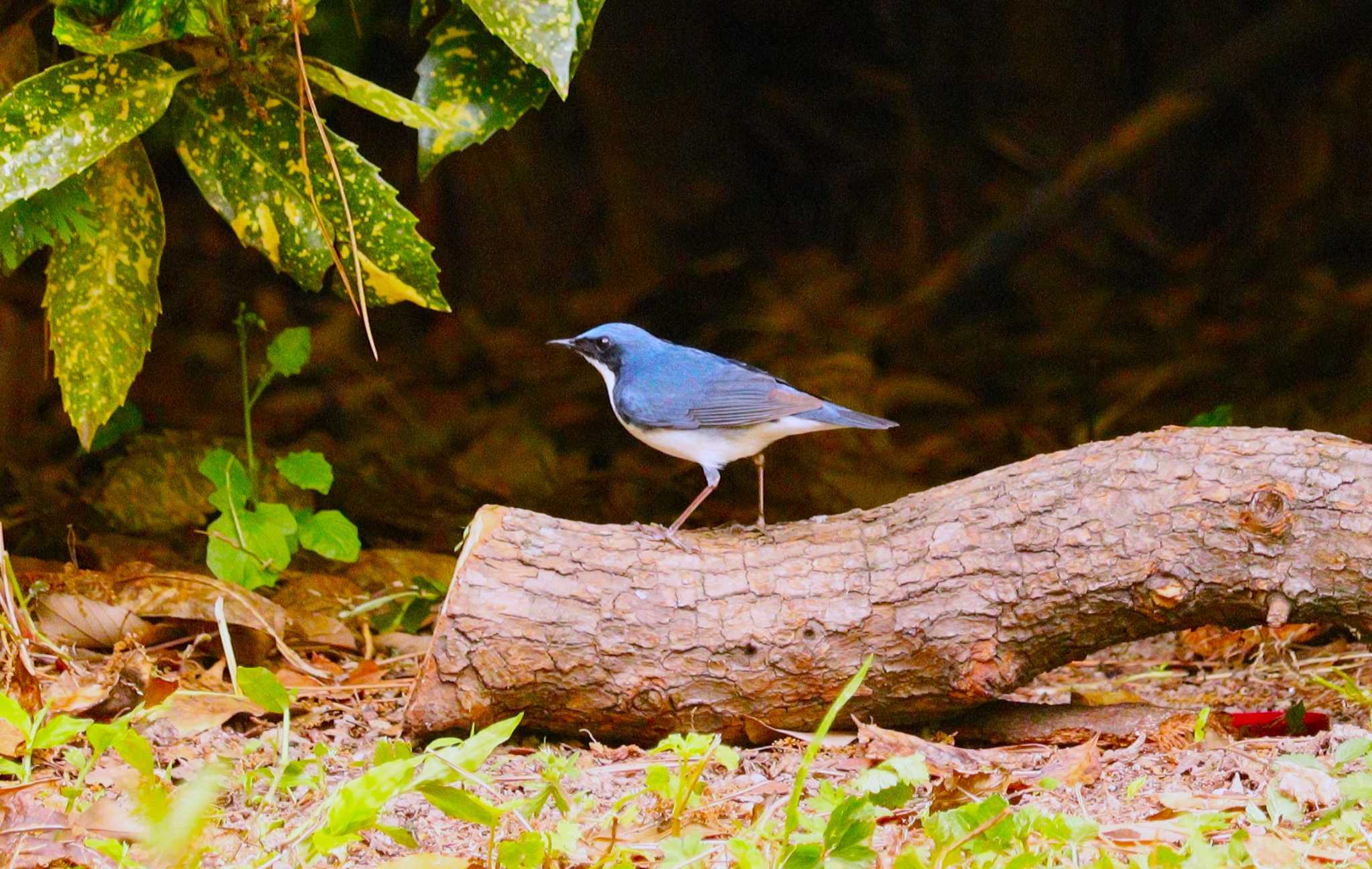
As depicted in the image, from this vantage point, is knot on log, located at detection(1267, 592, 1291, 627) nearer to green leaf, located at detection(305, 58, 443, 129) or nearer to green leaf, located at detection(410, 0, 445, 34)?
green leaf, located at detection(305, 58, 443, 129)

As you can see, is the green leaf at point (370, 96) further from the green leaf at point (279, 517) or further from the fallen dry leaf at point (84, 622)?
the fallen dry leaf at point (84, 622)

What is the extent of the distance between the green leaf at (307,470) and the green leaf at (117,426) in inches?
30.8

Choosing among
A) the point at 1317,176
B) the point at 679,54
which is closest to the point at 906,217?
the point at 679,54

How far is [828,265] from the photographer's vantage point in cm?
771

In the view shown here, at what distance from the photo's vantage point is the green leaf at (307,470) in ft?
13.9

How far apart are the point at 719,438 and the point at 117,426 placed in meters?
2.16

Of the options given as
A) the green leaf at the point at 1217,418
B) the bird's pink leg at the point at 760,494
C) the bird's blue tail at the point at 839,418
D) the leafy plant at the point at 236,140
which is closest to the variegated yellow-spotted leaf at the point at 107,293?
the leafy plant at the point at 236,140

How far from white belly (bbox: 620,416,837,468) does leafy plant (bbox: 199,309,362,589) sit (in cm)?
99

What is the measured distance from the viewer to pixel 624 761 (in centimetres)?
333

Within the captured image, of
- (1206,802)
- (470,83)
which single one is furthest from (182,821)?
(470,83)

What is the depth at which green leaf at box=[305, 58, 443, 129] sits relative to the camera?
3449 millimetres

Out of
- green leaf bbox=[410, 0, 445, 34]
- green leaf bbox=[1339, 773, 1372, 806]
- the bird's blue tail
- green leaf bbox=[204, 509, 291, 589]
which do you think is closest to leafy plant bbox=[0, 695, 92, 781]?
green leaf bbox=[204, 509, 291, 589]

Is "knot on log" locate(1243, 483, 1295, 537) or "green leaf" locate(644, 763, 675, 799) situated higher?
"knot on log" locate(1243, 483, 1295, 537)

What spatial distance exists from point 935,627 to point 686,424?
→ 43.0 inches
